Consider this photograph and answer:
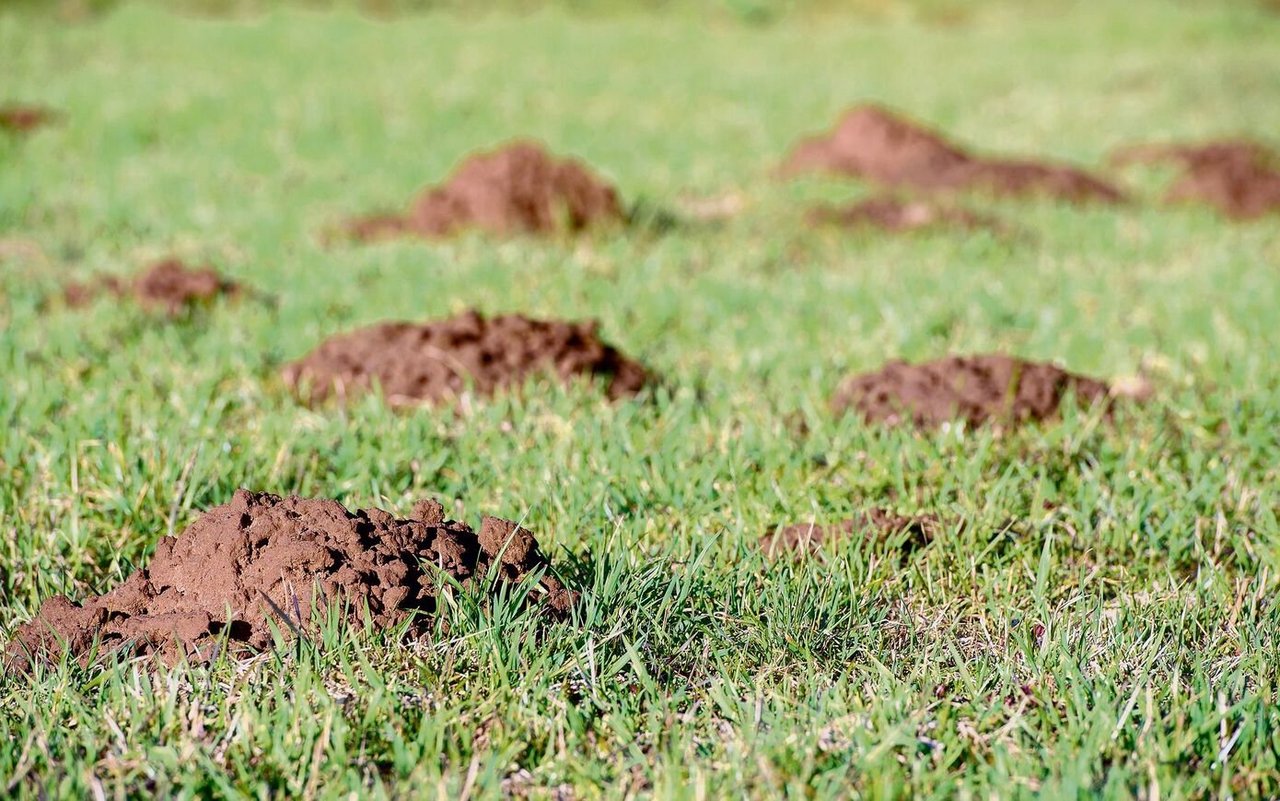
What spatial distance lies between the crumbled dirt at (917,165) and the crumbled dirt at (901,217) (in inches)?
40.0

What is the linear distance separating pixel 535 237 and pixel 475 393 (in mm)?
2570

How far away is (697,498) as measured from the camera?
2969 millimetres

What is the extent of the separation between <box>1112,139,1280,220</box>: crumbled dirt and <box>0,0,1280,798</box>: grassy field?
321 millimetres

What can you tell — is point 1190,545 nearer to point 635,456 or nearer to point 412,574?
point 635,456

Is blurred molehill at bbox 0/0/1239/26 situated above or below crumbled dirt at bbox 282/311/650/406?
above

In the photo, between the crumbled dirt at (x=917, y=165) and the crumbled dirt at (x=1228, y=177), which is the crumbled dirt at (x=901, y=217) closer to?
the crumbled dirt at (x=917, y=165)

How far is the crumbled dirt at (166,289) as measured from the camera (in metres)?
4.76

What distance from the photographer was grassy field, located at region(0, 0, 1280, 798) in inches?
75.8

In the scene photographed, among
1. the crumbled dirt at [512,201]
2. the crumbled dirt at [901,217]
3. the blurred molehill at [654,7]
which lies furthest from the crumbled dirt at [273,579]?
the blurred molehill at [654,7]

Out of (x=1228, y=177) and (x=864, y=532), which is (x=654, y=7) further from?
(x=864, y=532)

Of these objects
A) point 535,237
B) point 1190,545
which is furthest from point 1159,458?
point 535,237

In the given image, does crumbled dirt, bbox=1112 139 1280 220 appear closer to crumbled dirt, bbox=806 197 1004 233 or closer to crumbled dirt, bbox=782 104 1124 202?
crumbled dirt, bbox=782 104 1124 202

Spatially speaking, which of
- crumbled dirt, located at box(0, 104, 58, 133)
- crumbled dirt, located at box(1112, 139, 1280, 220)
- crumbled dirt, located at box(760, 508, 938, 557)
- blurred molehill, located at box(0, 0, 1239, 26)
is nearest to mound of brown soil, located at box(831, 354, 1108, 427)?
crumbled dirt, located at box(760, 508, 938, 557)

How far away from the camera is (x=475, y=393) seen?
367 cm
